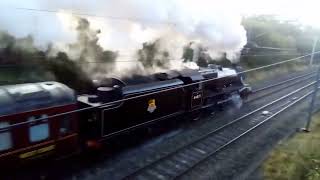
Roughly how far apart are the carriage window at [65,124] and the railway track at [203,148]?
2.24m

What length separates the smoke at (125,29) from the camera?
11.0 metres

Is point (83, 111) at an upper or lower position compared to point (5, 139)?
A: upper

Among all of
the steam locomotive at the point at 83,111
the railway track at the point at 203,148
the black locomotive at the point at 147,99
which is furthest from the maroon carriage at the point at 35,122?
the railway track at the point at 203,148

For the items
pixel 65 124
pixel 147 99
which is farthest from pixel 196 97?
pixel 65 124

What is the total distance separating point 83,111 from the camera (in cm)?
1049

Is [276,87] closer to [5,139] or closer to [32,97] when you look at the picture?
[32,97]

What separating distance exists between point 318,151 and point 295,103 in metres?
9.27

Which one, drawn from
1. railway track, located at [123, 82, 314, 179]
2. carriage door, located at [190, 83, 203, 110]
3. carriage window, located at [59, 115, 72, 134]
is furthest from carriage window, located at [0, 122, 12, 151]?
carriage door, located at [190, 83, 203, 110]

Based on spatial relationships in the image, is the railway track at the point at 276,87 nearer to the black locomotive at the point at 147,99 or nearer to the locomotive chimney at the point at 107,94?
the black locomotive at the point at 147,99

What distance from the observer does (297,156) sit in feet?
41.1

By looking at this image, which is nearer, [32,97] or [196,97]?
[32,97]

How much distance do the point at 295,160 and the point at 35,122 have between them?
848cm

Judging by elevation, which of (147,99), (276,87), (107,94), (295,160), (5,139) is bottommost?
(295,160)

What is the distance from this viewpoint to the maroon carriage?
331 inches
